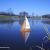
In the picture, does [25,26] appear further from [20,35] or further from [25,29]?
[20,35]

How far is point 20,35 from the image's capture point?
3.60 metres

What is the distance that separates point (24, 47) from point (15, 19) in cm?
56

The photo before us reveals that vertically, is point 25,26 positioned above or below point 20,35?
above

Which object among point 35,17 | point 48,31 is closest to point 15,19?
point 35,17

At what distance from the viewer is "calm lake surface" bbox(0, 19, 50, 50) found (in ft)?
11.2

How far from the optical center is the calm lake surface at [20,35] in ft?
11.2

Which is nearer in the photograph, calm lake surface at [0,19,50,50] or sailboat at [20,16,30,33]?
calm lake surface at [0,19,50,50]

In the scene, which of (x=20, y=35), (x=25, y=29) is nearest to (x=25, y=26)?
(x=25, y=29)

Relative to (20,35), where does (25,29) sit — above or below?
above

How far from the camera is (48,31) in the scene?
3.49 m

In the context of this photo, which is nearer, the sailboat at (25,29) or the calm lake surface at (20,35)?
the calm lake surface at (20,35)

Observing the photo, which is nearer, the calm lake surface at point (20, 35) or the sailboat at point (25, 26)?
the calm lake surface at point (20, 35)

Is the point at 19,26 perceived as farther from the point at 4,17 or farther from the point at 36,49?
the point at 36,49

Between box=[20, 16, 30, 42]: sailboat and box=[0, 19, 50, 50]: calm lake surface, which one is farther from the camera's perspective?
box=[20, 16, 30, 42]: sailboat
